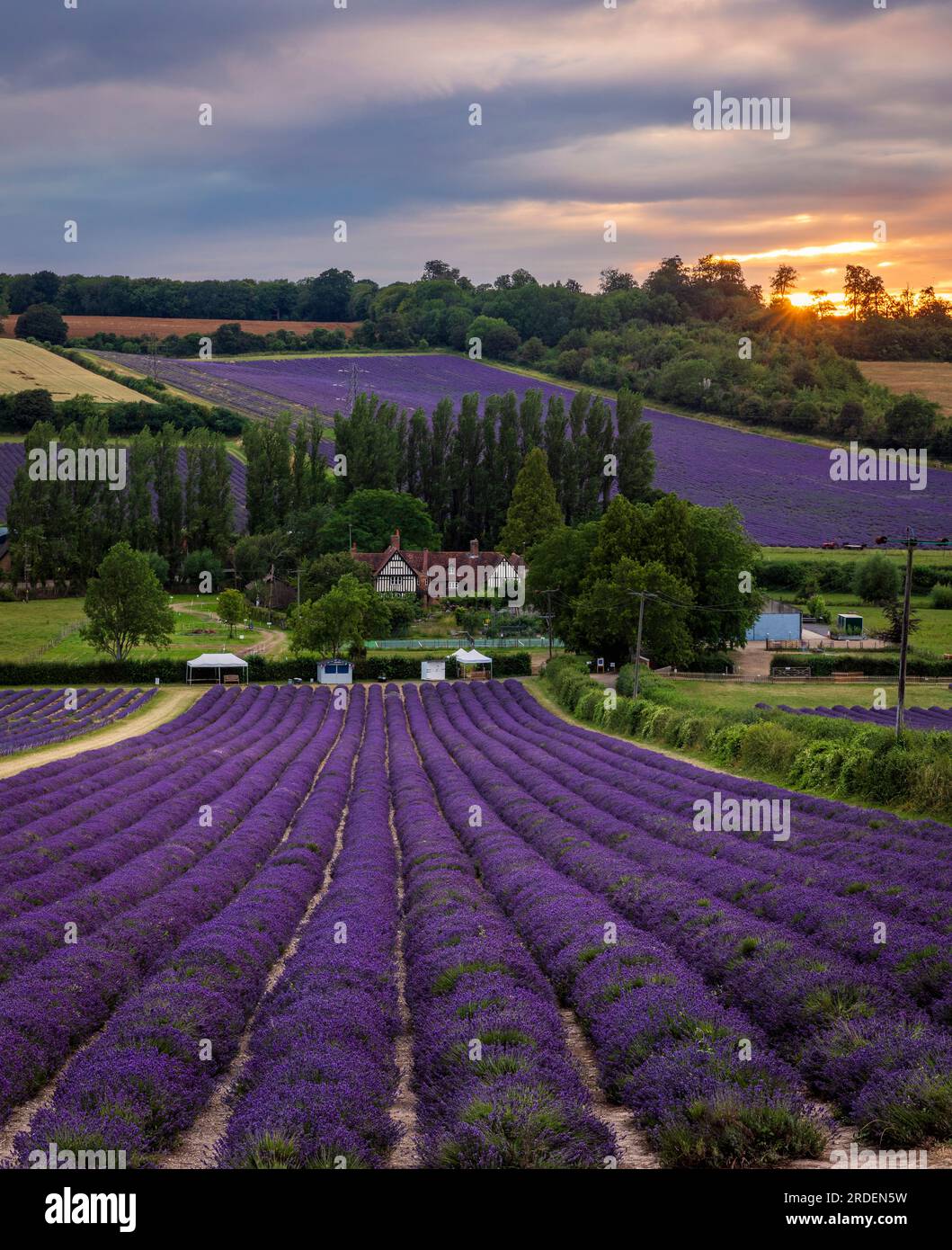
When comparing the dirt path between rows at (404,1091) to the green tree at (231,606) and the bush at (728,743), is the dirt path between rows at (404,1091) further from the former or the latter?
the green tree at (231,606)

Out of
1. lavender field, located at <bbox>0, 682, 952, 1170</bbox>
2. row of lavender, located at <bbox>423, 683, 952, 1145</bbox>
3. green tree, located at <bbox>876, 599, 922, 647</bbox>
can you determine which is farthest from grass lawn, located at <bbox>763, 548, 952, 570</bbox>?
lavender field, located at <bbox>0, 682, 952, 1170</bbox>

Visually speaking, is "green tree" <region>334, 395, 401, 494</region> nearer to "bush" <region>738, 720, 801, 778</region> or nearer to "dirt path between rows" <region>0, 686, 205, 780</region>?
"dirt path between rows" <region>0, 686, 205, 780</region>

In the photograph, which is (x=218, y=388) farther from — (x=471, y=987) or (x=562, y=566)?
(x=471, y=987)

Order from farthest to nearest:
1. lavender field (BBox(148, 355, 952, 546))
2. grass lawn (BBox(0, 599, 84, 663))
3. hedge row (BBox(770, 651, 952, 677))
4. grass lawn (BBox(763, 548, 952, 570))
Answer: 1. lavender field (BBox(148, 355, 952, 546))
2. grass lawn (BBox(763, 548, 952, 570))
3. grass lawn (BBox(0, 599, 84, 663))
4. hedge row (BBox(770, 651, 952, 677))

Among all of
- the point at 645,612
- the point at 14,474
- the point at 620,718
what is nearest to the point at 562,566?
the point at 645,612

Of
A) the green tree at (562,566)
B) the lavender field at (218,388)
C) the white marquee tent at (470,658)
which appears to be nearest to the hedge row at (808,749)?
the white marquee tent at (470,658)

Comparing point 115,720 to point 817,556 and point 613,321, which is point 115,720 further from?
point 613,321

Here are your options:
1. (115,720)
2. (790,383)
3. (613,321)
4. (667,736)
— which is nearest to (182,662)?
(115,720)

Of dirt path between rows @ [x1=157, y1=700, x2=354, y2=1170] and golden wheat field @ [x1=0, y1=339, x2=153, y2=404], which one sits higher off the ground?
golden wheat field @ [x1=0, y1=339, x2=153, y2=404]
